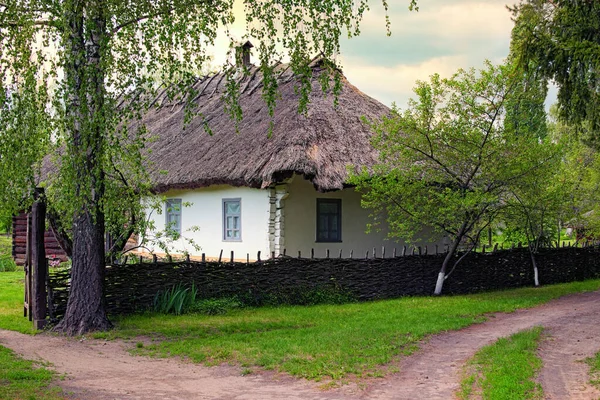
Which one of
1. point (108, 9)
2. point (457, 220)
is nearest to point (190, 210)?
point (457, 220)

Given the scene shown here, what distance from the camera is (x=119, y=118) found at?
873 cm

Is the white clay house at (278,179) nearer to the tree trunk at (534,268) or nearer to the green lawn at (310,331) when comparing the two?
the green lawn at (310,331)

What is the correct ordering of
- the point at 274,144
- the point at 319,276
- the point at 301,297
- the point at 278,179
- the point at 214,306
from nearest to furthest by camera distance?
the point at 214,306
the point at 301,297
the point at 319,276
the point at 278,179
the point at 274,144

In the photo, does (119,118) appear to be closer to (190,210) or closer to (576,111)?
(576,111)

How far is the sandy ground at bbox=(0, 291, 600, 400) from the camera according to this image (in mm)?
6508

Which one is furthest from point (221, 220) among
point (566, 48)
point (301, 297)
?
point (566, 48)

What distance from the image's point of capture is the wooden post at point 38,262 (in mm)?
10180

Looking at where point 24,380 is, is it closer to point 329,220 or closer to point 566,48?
point 566,48

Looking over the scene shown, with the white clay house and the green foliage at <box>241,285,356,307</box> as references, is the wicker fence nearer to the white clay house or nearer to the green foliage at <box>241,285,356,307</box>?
the green foliage at <box>241,285,356,307</box>

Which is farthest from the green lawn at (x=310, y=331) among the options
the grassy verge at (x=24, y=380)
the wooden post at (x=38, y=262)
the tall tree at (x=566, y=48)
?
the tall tree at (x=566, y=48)

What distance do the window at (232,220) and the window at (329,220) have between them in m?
2.02

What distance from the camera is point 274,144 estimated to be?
15.0 meters

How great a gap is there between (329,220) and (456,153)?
3977mm

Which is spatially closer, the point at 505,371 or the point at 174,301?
the point at 505,371
